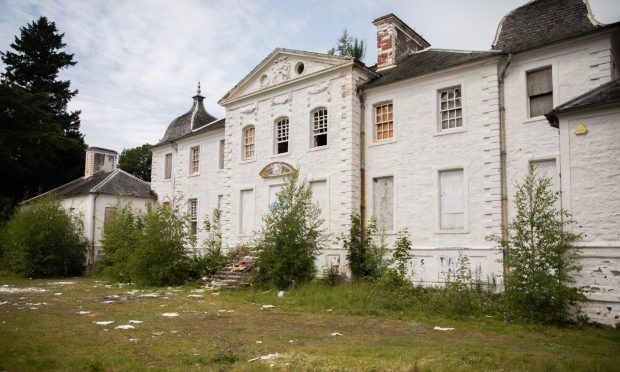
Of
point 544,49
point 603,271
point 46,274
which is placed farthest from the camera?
point 46,274

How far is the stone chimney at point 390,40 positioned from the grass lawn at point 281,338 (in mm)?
10056

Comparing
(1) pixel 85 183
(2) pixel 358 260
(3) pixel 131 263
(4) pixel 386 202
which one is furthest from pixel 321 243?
(1) pixel 85 183

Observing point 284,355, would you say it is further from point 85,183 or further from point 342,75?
point 85,183

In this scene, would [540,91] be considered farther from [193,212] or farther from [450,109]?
[193,212]

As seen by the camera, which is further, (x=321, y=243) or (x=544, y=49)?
(x=321, y=243)

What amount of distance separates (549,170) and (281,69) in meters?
11.8

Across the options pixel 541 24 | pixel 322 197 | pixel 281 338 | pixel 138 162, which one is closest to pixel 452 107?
pixel 541 24

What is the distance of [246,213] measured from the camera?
22.6m

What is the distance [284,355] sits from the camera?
7.57 metres

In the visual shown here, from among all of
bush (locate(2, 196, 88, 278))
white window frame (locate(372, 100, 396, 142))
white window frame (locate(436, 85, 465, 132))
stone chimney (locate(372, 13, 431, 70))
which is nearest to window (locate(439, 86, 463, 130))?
white window frame (locate(436, 85, 465, 132))

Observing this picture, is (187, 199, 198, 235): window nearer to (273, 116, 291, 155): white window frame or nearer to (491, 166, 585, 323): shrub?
(273, 116, 291, 155): white window frame

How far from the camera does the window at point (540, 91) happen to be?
15.0 metres

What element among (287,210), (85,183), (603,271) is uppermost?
(85,183)

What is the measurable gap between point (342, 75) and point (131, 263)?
1169 centimetres
